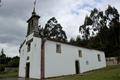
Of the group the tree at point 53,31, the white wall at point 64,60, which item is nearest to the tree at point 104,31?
the tree at point 53,31

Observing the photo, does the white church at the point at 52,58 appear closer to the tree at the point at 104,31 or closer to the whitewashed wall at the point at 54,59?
the whitewashed wall at the point at 54,59

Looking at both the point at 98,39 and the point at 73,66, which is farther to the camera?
the point at 98,39

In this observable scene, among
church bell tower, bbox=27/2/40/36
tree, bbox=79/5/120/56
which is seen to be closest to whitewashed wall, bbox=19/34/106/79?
church bell tower, bbox=27/2/40/36

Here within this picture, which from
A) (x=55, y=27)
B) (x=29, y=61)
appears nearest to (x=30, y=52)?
(x=29, y=61)

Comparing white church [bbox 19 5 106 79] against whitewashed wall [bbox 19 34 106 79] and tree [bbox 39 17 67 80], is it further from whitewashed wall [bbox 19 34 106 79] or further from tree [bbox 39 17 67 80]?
tree [bbox 39 17 67 80]

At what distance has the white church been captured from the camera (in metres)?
23.7

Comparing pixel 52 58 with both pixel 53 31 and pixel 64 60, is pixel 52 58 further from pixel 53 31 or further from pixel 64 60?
pixel 53 31

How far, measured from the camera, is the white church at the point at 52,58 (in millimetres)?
23672

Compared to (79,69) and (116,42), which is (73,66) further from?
(116,42)

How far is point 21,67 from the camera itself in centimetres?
3056

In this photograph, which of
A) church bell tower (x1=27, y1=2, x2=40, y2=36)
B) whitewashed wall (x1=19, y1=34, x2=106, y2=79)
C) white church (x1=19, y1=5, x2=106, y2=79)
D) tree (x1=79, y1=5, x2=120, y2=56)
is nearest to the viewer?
whitewashed wall (x1=19, y1=34, x2=106, y2=79)

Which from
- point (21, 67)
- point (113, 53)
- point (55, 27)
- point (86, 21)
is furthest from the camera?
point (55, 27)

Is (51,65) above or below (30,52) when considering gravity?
below

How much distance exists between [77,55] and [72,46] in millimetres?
1796
